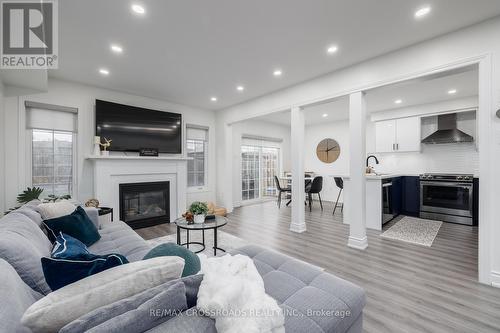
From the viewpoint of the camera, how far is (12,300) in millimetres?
820

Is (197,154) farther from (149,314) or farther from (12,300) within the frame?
(149,314)

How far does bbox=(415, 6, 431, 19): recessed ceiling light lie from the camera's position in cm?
215

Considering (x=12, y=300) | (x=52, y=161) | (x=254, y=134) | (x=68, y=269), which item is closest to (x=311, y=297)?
(x=68, y=269)

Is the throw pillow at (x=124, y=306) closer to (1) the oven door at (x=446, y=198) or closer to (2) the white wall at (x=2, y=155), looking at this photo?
(2) the white wall at (x=2, y=155)

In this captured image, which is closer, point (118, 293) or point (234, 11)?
point (118, 293)

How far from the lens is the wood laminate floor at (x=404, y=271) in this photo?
5.78 ft

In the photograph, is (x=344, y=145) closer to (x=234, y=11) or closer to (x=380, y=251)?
(x=380, y=251)

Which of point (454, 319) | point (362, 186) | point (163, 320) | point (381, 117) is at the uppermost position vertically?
point (381, 117)

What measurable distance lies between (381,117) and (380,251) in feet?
13.3

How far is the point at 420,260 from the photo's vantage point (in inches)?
110

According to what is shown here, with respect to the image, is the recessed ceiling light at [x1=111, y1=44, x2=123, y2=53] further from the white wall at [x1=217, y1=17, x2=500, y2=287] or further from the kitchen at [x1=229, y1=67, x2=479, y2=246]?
the white wall at [x1=217, y1=17, x2=500, y2=287]

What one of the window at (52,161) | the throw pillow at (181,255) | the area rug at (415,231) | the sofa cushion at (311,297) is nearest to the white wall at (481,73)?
the area rug at (415,231)

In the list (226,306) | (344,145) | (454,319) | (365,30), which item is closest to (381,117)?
(344,145)

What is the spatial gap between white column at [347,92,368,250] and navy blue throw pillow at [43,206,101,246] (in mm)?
3324
